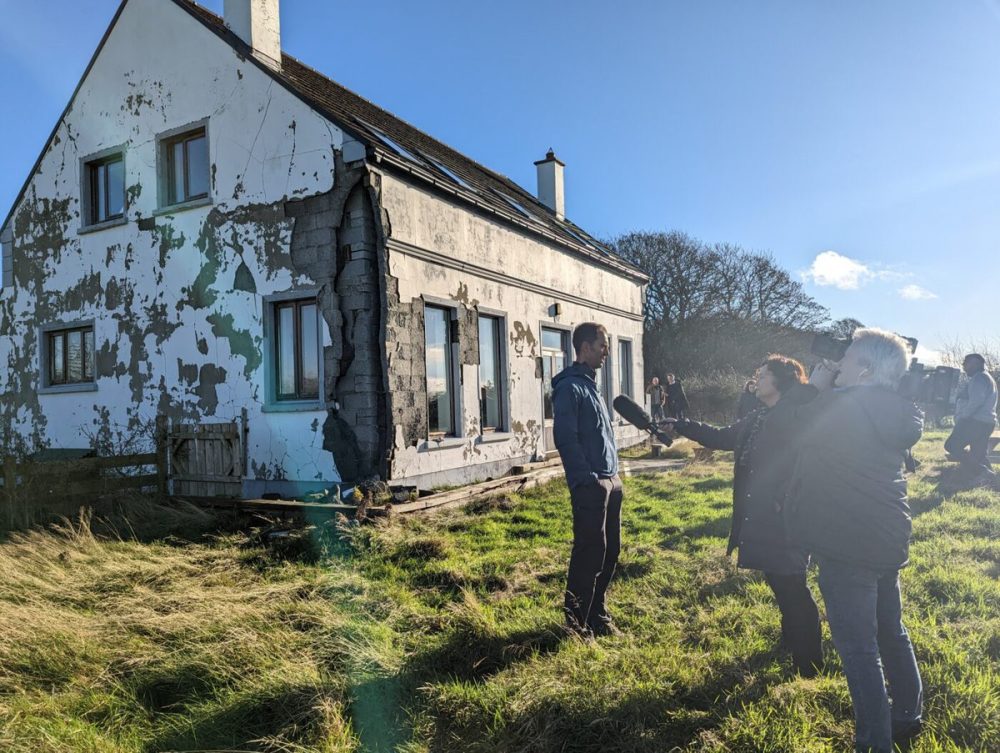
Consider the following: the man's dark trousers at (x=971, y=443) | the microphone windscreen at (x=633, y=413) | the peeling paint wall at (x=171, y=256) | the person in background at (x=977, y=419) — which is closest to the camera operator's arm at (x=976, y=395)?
the person in background at (x=977, y=419)

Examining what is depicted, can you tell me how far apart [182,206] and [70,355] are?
3.95 meters

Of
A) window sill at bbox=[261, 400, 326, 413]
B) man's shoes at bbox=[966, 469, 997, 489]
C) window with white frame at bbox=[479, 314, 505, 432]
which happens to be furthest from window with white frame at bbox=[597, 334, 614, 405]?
window sill at bbox=[261, 400, 326, 413]

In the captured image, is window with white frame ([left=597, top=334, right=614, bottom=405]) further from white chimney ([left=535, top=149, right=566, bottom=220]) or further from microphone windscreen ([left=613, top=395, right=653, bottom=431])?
microphone windscreen ([left=613, top=395, right=653, bottom=431])

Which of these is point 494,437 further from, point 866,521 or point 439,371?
point 866,521

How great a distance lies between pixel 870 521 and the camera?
3039 mm

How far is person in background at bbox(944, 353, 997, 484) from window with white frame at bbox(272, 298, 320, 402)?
931 centimetres

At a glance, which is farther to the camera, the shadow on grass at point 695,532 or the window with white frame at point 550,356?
the window with white frame at point 550,356

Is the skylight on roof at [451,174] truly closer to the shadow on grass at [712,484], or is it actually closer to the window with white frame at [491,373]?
the window with white frame at [491,373]

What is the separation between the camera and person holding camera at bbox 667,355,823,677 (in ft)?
13.0

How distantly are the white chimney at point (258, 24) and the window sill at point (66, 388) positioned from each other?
6207 mm

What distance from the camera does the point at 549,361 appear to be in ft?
47.5

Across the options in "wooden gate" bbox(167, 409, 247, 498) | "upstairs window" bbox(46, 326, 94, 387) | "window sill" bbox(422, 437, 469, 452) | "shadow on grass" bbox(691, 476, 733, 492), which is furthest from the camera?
"upstairs window" bbox(46, 326, 94, 387)

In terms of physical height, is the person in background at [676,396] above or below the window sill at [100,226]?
below

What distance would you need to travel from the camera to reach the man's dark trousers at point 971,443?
10352 mm
